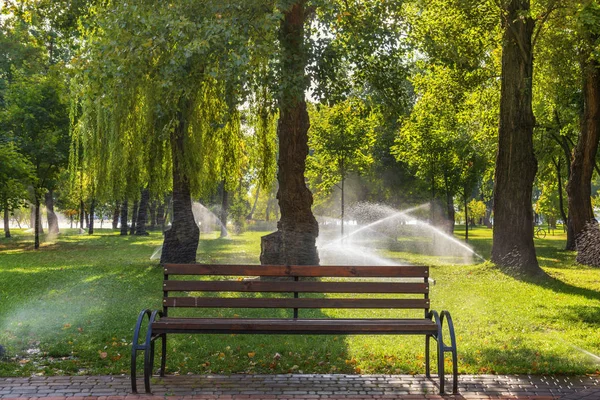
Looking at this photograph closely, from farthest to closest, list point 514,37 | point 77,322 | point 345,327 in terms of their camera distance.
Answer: point 514,37, point 77,322, point 345,327

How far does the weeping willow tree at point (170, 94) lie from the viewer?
10.6 metres

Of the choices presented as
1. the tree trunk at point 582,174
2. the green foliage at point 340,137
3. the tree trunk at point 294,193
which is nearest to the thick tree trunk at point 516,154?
the tree trunk at point 294,193

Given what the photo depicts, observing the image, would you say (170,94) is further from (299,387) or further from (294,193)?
(299,387)

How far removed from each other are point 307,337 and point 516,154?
985cm

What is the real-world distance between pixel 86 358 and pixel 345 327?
309 centimetres

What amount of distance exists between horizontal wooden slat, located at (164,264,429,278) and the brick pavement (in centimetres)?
101

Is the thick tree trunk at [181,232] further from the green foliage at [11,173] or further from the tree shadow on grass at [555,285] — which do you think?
the tree shadow on grass at [555,285]

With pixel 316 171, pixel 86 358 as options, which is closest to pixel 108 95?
pixel 86 358

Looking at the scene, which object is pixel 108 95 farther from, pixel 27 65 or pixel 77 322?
pixel 27 65

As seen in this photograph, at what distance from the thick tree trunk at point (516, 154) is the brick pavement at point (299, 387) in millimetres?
10393

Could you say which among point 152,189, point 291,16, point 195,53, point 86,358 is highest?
point 291,16

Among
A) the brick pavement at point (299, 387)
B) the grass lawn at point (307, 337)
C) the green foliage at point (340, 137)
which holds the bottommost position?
the brick pavement at point (299, 387)

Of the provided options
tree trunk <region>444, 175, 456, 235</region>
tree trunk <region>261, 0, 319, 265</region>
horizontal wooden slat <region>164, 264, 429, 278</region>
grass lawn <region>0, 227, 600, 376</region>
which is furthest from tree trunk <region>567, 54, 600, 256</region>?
horizontal wooden slat <region>164, 264, 429, 278</region>

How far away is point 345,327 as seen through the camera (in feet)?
21.8
